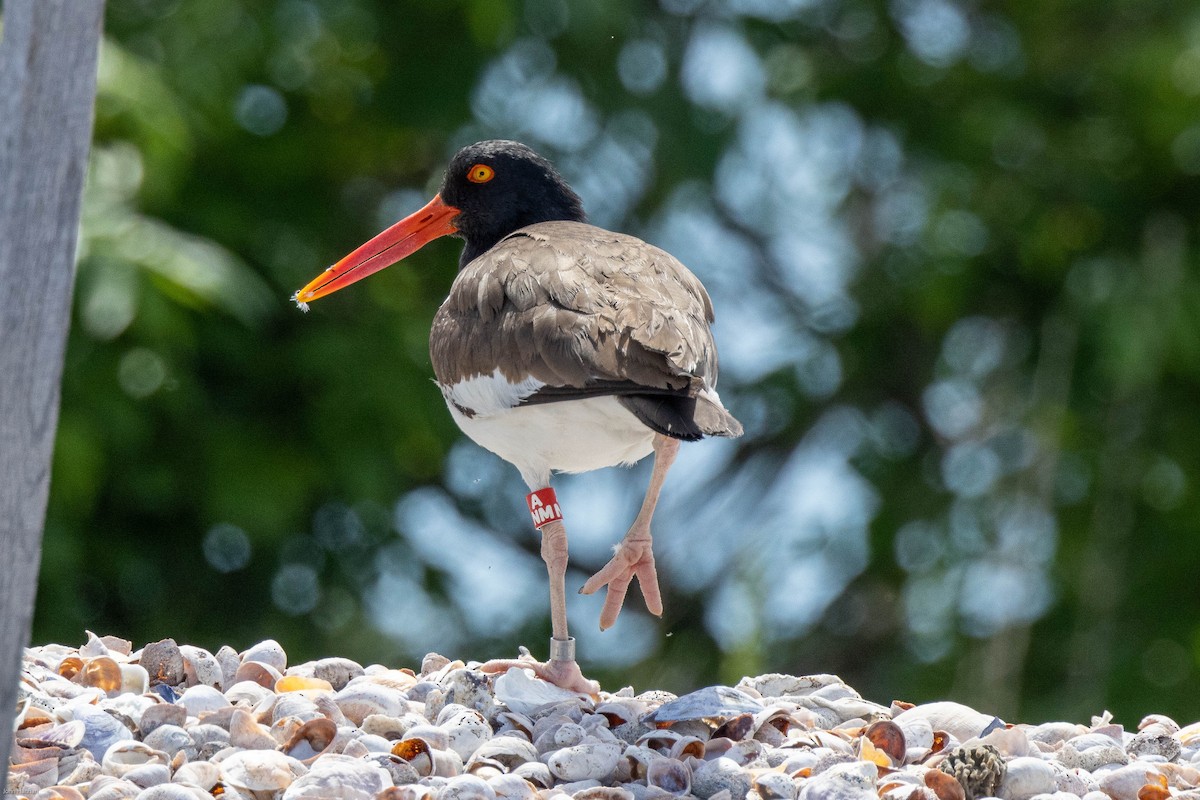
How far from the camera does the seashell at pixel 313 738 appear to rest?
8.79ft

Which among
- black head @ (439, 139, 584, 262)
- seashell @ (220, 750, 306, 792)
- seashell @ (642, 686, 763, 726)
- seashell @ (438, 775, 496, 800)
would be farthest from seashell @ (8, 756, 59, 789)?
black head @ (439, 139, 584, 262)

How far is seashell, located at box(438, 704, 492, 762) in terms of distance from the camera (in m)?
2.77

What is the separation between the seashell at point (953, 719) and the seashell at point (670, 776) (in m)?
0.57

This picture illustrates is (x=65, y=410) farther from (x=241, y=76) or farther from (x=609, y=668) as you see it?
(x=609, y=668)

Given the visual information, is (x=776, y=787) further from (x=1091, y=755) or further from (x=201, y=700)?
(x=201, y=700)

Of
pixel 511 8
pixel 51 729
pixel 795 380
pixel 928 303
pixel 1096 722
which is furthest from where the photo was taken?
pixel 795 380

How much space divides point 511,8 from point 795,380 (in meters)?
2.83

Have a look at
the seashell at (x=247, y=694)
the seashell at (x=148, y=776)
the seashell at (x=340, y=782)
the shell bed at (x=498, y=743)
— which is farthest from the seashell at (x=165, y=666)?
the seashell at (x=340, y=782)

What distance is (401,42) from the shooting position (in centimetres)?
824

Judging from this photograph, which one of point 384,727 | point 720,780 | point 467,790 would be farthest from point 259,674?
point 720,780

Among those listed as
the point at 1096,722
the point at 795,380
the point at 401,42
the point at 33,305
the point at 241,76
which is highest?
the point at 401,42

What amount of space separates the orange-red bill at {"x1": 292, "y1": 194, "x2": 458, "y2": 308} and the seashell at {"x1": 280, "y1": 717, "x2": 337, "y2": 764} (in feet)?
7.20

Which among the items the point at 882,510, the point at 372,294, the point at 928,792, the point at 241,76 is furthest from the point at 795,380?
the point at 928,792

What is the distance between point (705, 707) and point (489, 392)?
3.28ft
